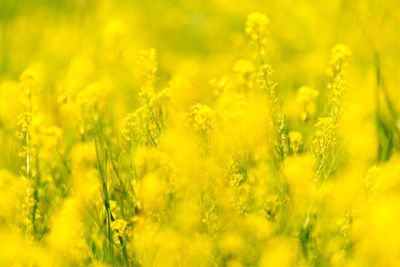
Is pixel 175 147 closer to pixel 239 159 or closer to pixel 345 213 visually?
pixel 239 159

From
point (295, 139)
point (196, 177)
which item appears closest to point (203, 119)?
point (196, 177)

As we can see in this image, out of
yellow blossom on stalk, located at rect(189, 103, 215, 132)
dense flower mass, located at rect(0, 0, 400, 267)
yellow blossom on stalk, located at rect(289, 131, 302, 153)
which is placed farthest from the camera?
yellow blossom on stalk, located at rect(289, 131, 302, 153)

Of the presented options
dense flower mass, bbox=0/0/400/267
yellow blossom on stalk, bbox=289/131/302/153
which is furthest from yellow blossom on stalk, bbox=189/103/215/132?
yellow blossom on stalk, bbox=289/131/302/153

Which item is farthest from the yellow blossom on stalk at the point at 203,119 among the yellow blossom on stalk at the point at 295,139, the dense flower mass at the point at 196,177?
the yellow blossom on stalk at the point at 295,139

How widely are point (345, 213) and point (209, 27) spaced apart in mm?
2963

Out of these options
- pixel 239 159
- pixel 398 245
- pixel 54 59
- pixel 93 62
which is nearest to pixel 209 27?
pixel 54 59

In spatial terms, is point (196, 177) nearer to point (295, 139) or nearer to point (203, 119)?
point (203, 119)

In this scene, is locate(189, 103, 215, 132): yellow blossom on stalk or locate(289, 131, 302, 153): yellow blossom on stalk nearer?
locate(189, 103, 215, 132): yellow blossom on stalk

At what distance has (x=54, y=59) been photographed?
479 cm

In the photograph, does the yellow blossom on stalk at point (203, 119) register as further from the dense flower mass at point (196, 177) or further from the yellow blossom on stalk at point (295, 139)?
the yellow blossom on stalk at point (295, 139)

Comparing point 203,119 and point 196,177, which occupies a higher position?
point 203,119

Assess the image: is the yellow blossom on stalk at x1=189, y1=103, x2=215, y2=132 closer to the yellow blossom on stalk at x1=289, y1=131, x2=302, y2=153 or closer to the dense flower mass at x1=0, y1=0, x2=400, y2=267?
the dense flower mass at x1=0, y1=0, x2=400, y2=267

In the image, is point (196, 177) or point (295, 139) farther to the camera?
point (295, 139)

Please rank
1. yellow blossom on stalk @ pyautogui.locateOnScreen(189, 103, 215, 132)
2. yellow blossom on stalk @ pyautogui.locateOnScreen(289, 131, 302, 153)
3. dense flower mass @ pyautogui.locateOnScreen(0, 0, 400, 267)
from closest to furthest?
1. dense flower mass @ pyautogui.locateOnScreen(0, 0, 400, 267)
2. yellow blossom on stalk @ pyautogui.locateOnScreen(189, 103, 215, 132)
3. yellow blossom on stalk @ pyautogui.locateOnScreen(289, 131, 302, 153)
